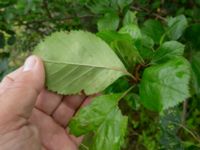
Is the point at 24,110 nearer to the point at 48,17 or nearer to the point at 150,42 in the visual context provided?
the point at 150,42

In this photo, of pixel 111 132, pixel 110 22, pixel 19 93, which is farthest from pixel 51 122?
pixel 111 132

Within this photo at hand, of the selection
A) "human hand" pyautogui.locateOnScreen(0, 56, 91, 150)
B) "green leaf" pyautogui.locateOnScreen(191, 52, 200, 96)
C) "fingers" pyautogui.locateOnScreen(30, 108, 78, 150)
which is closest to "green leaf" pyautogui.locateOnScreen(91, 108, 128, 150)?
"human hand" pyautogui.locateOnScreen(0, 56, 91, 150)

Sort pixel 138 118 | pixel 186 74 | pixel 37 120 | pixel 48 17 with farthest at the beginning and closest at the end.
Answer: pixel 138 118 → pixel 48 17 → pixel 37 120 → pixel 186 74

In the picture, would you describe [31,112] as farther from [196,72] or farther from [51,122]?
[196,72]

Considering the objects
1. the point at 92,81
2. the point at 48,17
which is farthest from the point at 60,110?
the point at 48,17

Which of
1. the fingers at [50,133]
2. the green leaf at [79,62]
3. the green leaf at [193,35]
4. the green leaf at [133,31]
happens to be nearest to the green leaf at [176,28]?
the green leaf at [193,35]

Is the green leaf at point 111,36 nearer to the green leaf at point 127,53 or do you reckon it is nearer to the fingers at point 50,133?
the green leaf at point 127,53

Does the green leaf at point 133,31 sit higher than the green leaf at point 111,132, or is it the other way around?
the green leaf at point 133,31

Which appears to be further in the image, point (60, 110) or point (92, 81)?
point (60, 110)
